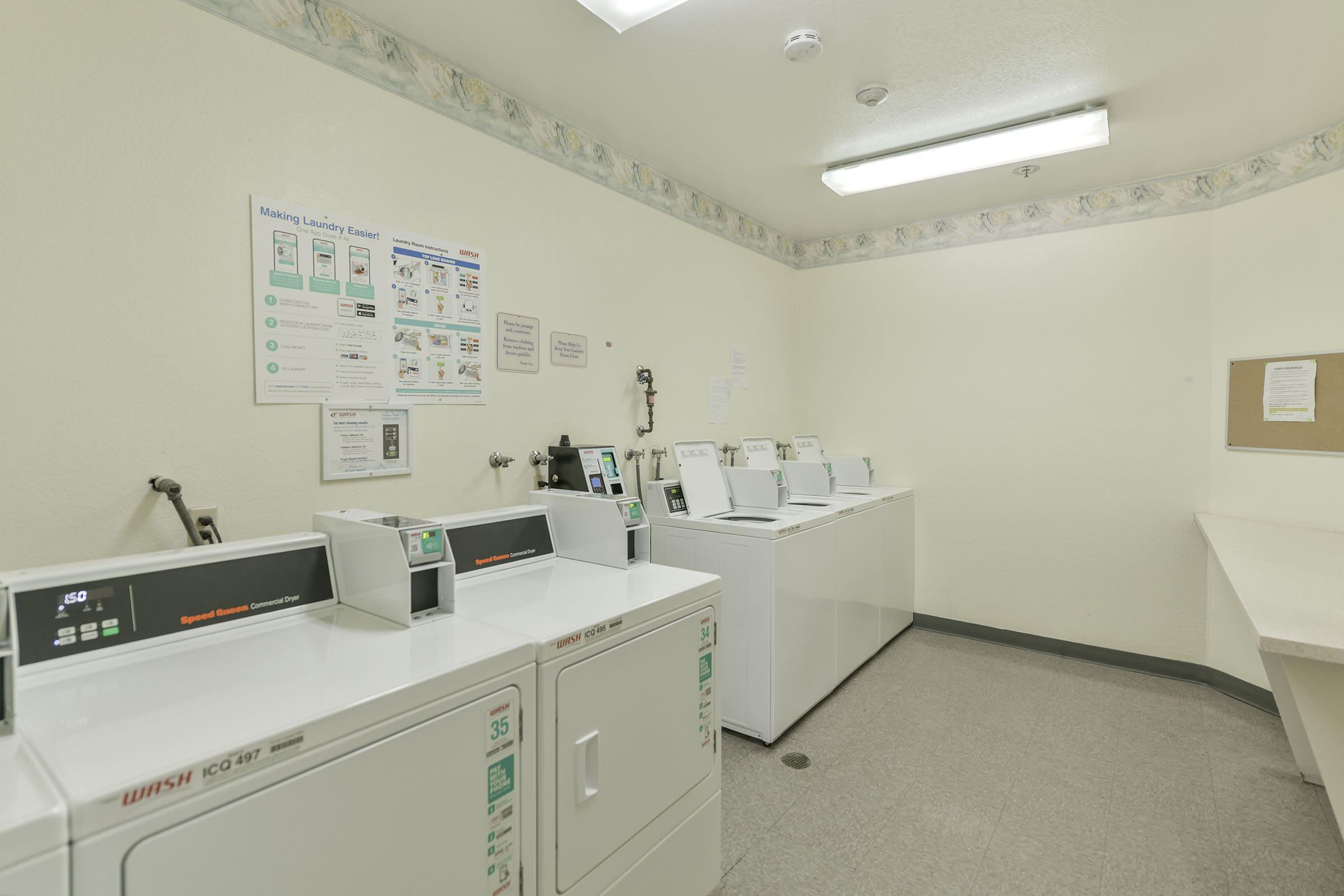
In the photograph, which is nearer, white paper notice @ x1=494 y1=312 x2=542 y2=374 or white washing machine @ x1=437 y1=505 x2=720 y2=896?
white washing machine @ x1=437 y1=505 x2=720 y2=896

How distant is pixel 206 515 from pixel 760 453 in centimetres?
280

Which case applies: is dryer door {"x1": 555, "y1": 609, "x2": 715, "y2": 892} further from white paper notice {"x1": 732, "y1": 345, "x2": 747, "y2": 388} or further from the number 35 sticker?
white paper notice {"x1": 732, "y1": 345, "x2": 747, "y2": 388}

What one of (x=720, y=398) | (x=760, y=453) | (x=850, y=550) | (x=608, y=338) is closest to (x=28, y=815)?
(x=608, y=338)

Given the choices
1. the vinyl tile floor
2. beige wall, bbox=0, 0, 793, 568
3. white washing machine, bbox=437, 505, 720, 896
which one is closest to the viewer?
white washing machine, bbox=437, 505, 720, 896

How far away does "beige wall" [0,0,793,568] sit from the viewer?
145cm

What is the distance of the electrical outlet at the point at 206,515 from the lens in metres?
1.67

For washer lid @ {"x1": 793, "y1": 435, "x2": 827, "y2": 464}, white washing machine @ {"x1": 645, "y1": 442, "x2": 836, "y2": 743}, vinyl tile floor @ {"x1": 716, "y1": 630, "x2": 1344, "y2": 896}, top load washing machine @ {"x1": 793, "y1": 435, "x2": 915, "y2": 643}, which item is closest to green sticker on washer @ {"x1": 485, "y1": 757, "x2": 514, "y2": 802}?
vinyl tile floor @ {"x1": 716, "y1": 630, "x2": 1344, "y2": 896}

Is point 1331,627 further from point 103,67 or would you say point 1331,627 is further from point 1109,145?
point 103,67

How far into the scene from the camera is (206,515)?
5.55 ft

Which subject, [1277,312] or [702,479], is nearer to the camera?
[1277,312]

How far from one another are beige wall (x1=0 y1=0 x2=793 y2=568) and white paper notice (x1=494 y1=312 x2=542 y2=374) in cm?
6

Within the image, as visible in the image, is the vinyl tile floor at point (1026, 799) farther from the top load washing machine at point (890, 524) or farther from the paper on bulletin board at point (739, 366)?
the paper on bulletin board at point (739, 366)

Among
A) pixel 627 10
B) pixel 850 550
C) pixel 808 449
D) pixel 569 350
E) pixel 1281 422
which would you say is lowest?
pixel 850 550

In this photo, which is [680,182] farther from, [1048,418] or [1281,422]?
[1281,422]
